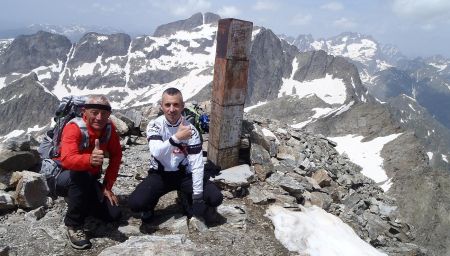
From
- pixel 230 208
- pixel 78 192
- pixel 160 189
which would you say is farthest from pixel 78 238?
pixel 230 208

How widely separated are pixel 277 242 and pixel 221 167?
114 inches

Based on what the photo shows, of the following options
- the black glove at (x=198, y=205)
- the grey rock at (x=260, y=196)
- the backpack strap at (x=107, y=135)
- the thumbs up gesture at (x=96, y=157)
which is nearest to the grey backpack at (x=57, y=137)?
the backpack strap at (x=107, y=135)

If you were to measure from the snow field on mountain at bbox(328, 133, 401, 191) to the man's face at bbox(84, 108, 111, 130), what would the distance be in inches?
1989

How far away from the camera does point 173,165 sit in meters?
7.58

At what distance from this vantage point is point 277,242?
319 inches

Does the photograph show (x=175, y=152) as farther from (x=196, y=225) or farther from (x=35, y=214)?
(x=35, y=214)

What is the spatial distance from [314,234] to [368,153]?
A: 6910 centimetres

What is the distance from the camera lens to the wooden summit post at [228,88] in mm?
9641

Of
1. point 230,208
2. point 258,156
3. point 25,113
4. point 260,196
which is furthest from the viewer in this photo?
point 25,113

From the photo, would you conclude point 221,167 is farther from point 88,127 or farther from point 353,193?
point 353,193

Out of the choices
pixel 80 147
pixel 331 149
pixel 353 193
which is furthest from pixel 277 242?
pixel 331 149

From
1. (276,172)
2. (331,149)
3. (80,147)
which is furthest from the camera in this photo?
(331,149)

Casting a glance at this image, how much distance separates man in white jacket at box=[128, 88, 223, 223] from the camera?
728 cm

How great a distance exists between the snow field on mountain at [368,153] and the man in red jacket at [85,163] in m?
50.0
